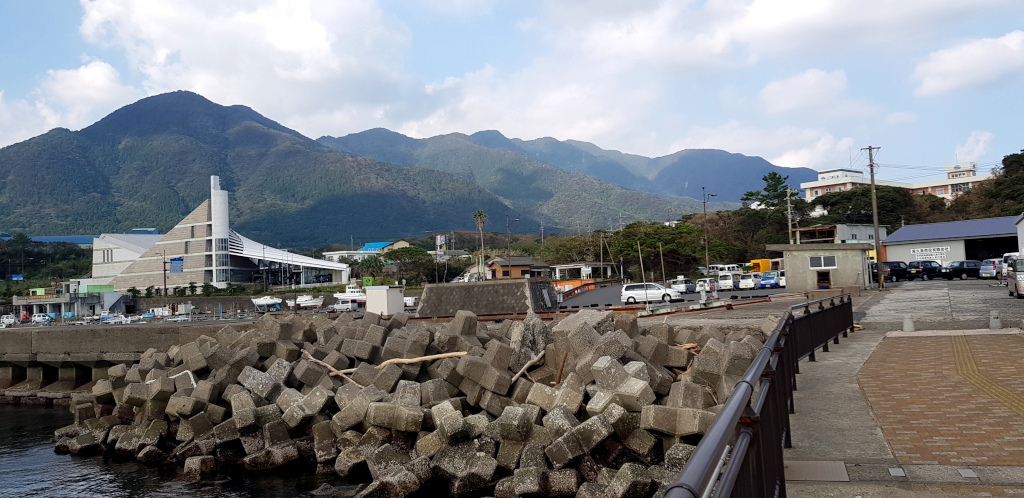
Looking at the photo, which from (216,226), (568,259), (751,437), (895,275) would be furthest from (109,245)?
(751,437)

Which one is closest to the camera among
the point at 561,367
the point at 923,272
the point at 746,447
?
the point at 746,447

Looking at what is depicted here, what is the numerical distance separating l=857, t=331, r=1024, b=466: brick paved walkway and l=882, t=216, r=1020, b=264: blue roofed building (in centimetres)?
4812

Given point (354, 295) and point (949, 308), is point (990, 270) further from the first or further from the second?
point (354, 295)

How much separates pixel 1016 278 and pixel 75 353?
32.5 meters

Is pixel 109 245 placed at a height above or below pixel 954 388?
above

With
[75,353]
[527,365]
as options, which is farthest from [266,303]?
[527,365]

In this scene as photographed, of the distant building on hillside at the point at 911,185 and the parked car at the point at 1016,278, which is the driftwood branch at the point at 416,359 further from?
the distant building on hillside at the point at 911,185

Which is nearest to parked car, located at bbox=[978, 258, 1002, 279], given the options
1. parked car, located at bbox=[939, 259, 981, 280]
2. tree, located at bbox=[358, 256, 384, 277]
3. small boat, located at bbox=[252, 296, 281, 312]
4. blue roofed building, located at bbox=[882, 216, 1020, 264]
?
parked car, located at bbox=[939, 259, 981, 280]

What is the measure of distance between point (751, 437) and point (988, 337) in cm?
1277

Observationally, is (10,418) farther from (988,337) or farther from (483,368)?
(988,337)

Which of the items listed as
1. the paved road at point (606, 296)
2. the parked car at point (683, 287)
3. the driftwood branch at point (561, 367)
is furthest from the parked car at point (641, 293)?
the driftwood branch at point (561, 367)

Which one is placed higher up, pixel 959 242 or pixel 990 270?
pixel 959 242

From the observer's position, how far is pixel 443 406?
1024 centimetres

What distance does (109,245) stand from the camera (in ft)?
398
